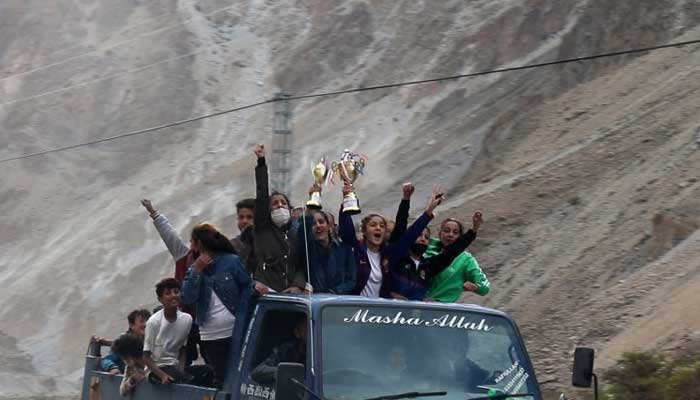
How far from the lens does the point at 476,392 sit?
685 cm

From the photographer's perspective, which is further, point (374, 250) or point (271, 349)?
point (374, 250)

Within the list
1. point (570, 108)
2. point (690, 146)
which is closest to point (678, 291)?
point (690, 146)

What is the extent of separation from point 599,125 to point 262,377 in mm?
20674

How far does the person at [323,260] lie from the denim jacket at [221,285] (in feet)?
1.42

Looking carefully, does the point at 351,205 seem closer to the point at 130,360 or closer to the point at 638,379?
the point at 130,360

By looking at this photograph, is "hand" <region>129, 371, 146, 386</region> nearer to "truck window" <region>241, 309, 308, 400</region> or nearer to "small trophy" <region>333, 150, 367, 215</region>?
"truck window" <region>241, 309, 308, 400</region>

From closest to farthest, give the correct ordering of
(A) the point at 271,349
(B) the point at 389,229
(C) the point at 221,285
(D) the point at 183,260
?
(A) the point at 271,349 < (C) the point at 221,285 < (B) the point at 389,229 < (D) the point at 183,260

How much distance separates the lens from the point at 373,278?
8062mm

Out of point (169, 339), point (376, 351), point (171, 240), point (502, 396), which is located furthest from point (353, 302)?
point (171, 240)

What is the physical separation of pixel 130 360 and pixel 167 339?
490 mm

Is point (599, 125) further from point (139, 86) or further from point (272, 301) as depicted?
point (272, 301)

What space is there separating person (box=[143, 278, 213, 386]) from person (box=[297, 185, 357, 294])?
0.83 meters

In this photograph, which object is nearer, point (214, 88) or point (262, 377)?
point (262, 377)

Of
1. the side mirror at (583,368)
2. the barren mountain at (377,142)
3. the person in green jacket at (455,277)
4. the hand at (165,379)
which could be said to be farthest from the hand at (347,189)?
the barren mountain at (377,142)
